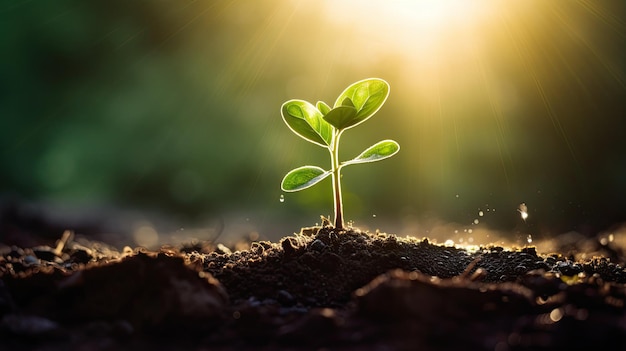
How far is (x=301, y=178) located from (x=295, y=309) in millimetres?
864

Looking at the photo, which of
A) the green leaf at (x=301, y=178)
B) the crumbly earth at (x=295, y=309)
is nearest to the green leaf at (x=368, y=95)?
the green leaf at (x=301, y=178)

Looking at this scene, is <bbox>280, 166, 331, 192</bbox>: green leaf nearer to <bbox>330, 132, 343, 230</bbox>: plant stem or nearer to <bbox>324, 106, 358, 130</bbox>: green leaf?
<bbox>330, 132, 343, 230</bbox>: plant stem

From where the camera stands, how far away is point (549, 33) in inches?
376

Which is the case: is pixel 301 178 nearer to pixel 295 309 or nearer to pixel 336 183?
pixel 336 183

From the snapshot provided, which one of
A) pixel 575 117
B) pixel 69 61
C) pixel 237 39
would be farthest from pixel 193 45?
pixel 575 117

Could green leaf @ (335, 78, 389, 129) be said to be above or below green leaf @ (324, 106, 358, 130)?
above

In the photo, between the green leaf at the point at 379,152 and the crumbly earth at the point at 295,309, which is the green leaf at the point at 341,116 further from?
the crumbly earth at the point at 295,309

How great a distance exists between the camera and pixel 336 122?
2.43m

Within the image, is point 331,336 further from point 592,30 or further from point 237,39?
point 592,30

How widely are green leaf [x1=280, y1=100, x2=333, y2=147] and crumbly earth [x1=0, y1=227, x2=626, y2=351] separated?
2.13 ft

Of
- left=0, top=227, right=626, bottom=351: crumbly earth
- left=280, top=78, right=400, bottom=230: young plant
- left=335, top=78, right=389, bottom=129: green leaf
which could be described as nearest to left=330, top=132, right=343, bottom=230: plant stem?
left=280, top=78, right=400, bottom=230: young plant

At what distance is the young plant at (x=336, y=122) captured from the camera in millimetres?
2445

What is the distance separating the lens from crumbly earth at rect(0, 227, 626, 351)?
4.29 ft

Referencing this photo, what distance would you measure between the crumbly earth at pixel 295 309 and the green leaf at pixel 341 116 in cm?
61
